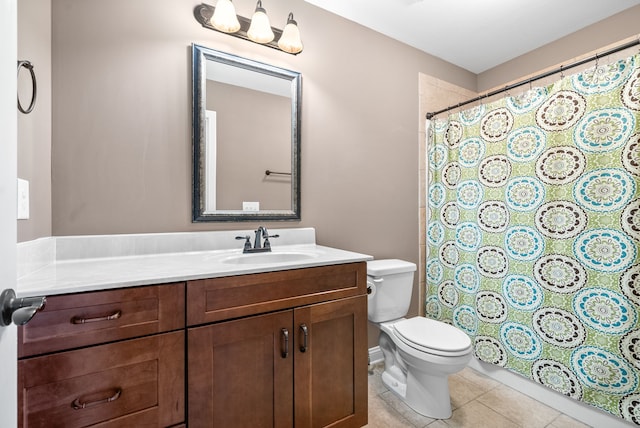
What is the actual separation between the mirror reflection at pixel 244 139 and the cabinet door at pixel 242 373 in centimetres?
68

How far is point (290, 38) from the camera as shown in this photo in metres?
1.61

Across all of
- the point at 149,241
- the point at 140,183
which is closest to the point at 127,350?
the point at 149,241

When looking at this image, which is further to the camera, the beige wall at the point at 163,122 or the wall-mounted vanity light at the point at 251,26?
the wall-mounted vanity light at the point at 251,26

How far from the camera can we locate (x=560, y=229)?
1551 mm

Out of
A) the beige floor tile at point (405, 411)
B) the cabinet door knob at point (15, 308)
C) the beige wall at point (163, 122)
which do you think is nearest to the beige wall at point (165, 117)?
the beige wall at point (163, 122)

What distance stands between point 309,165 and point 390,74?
102 centimetres

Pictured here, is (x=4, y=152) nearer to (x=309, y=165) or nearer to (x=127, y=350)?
(x=127, y=350)

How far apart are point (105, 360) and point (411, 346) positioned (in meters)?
1.36

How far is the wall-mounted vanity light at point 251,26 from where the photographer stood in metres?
1.42

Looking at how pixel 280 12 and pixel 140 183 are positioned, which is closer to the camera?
pixel 140 183

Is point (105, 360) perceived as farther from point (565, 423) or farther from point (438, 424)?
point (565, 423)

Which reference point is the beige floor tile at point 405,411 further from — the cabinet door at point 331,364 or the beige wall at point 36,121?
the beige wall at point 36,121

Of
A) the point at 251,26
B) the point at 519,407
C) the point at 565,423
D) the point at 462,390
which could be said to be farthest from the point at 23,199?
the point at 565,423

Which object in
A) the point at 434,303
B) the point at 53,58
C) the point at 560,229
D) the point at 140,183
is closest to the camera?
the point at 53,58
